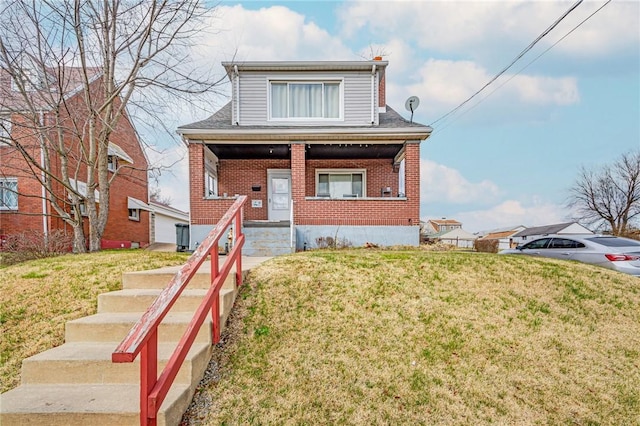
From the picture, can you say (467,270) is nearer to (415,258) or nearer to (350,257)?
(415,258)

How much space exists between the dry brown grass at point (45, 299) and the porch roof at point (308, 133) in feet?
18.3

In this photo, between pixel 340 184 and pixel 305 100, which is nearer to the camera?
pixel 305 100

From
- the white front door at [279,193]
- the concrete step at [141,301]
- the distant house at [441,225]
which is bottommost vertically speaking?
the distant house at [441,225]

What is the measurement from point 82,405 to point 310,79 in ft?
36.2

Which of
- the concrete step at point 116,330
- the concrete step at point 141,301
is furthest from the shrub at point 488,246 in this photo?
the concrete step at point 116,330

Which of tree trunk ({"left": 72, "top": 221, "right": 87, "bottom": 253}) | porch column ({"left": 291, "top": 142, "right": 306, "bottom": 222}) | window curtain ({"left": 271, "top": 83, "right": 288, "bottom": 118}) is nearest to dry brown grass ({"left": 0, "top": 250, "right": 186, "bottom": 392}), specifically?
tree trunk ({"left": 72, "top": 221, "right": 87, "bottom": 253})

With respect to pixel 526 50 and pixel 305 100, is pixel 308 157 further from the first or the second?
pixel 526 50

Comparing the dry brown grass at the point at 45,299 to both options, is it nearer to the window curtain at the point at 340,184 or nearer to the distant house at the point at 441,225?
the window curtain at the point at 340,184

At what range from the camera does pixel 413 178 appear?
10172 millimetres

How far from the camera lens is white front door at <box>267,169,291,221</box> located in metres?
12.4

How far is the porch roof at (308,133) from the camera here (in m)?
9.88

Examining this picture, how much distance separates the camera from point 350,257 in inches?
220

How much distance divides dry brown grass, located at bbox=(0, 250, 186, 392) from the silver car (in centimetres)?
990

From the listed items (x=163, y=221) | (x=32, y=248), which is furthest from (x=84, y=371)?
(x=163, y=221)
